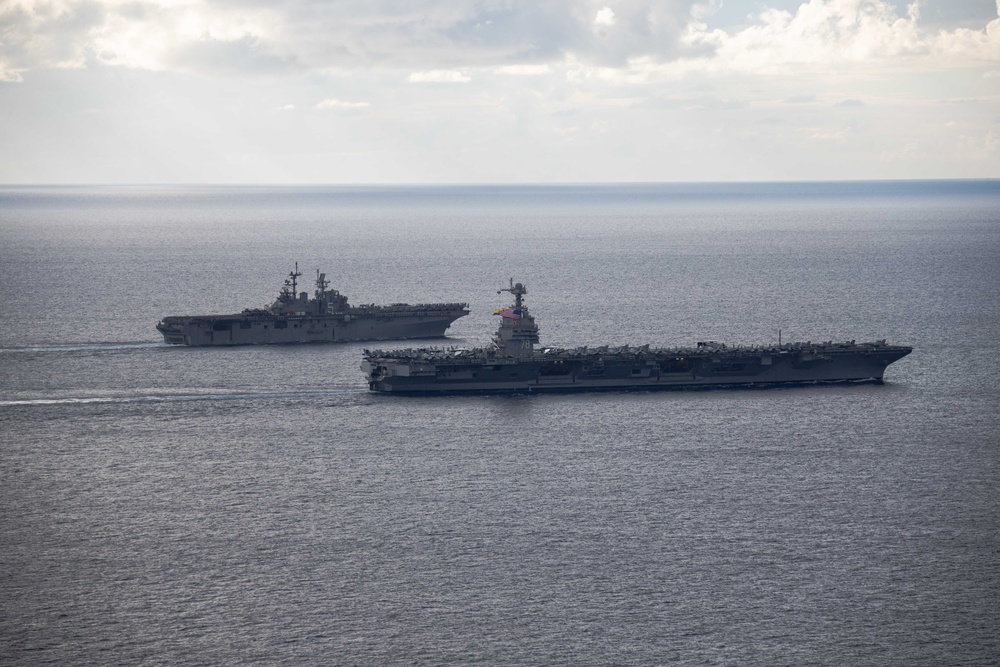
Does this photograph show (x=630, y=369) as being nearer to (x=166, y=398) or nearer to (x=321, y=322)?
(x=166, y=398)

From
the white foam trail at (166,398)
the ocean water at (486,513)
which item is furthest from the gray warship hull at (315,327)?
the white foam trail at (166,398)

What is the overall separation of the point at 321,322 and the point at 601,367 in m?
27.8

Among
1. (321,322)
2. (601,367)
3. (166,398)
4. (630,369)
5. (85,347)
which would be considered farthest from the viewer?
(321,322)

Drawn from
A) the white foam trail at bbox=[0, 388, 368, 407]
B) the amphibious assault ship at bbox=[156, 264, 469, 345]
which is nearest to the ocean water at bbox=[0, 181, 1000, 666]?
the white foam trail at bbox=[0, 388, 368, 407]

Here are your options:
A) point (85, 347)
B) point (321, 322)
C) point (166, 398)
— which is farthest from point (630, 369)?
point (85, 347)

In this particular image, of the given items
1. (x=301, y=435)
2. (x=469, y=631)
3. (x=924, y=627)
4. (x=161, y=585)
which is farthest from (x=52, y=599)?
(x=924, y=627)

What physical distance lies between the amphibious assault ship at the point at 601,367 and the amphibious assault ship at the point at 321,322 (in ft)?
63.2

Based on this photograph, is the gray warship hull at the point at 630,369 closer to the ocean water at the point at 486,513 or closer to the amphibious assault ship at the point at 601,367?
the amphibious assault ship at the point at 601,367

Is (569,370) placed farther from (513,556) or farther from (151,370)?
(513,556)

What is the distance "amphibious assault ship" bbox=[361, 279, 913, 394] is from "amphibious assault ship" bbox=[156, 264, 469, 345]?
19269 mm

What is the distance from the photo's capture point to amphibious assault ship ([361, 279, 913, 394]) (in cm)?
7475

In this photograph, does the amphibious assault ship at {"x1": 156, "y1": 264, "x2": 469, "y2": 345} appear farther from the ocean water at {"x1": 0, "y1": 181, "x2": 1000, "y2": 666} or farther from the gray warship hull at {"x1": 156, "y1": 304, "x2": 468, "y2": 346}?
the ocean water at {"x1": 0, "y1": 181, "x2": 1000, "y2": 666}

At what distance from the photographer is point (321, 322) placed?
316 ft

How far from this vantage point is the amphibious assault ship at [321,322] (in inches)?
3703
